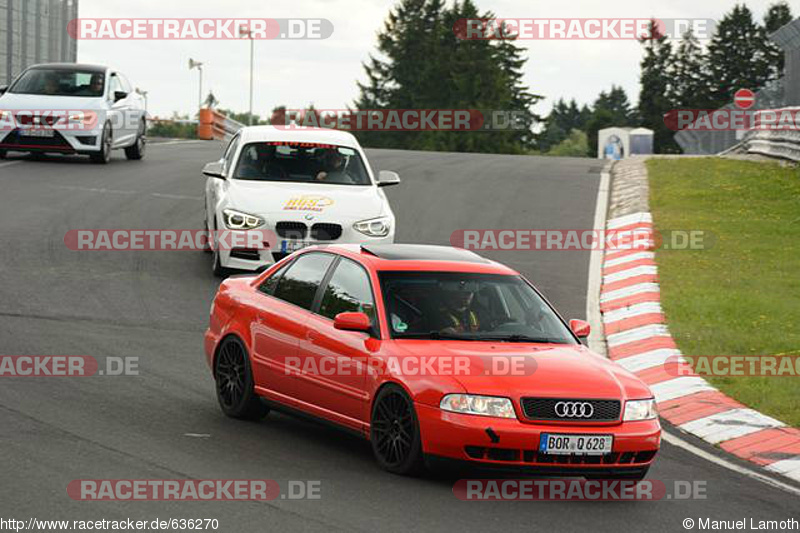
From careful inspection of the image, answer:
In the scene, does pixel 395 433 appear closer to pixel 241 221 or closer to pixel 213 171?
pixel 241 221

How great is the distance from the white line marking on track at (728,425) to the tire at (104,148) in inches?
720

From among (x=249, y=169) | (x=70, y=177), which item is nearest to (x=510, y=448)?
(x=249, y=169)

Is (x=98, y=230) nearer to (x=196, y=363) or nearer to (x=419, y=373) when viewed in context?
(x=196, y=363)

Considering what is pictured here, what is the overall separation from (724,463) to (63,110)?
1898 cm

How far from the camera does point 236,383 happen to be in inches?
401

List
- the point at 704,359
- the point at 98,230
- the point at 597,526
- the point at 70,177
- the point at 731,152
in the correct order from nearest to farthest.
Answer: the point at 597,526
the point at 704,359
the point at 98,230
the point at 70,177
the point at 731,152

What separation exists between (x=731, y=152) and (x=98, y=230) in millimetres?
24281

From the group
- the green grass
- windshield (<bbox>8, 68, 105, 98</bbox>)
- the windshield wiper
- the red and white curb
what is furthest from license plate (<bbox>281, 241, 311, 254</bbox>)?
windshield (<bbox>8, 68, 105, 98</bbox>)

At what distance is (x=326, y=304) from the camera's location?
9.57 m

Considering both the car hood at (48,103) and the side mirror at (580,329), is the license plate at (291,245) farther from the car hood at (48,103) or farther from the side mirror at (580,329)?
the car hood at (48,103)

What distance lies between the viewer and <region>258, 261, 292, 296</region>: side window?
33.7 ft

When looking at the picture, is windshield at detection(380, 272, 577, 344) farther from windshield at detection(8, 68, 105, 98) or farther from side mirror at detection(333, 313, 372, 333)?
windshield at detection(8, 68, 105, 98)

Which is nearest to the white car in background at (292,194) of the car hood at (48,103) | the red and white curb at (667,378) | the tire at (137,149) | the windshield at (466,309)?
the red and white curb at (667,378)

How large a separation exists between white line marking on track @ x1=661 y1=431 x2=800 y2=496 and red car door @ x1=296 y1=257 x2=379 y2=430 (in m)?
2.59
